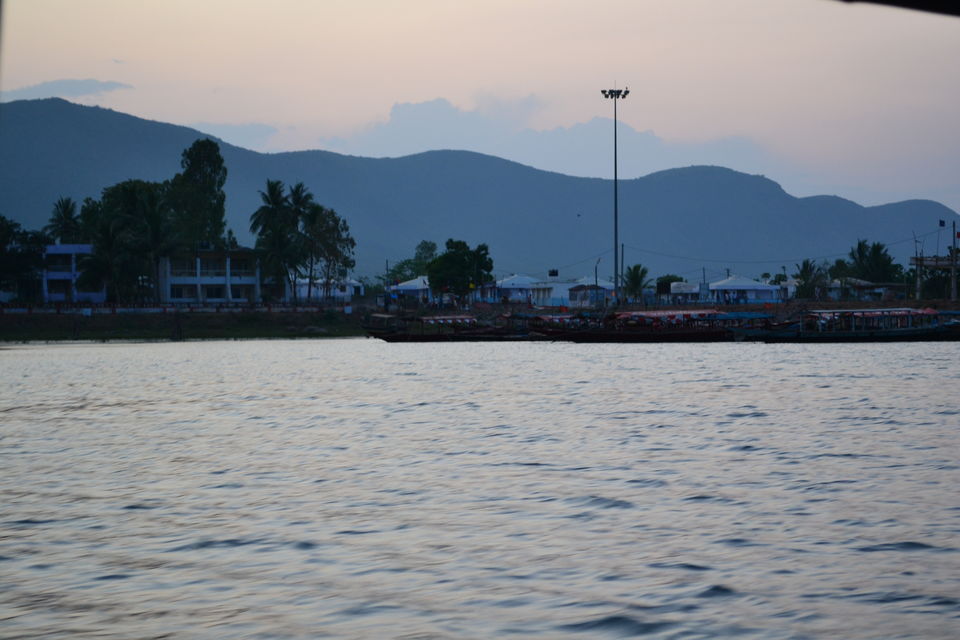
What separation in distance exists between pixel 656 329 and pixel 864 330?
1486 cm

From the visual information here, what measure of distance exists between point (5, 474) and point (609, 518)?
10898mm

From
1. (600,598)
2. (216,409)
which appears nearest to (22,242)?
(216,409)

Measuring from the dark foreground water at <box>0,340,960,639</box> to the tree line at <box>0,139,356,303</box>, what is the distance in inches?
2617

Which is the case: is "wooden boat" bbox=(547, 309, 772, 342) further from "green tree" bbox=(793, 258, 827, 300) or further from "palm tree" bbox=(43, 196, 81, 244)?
"palm tree" bbox=(43, 196, 81, 244)

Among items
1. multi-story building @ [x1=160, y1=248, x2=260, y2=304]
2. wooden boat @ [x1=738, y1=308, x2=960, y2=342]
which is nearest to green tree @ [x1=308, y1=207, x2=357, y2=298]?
multi-story building @ [x1=160, y1=248, x2=260, y2=304]

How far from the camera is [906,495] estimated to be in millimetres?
14367

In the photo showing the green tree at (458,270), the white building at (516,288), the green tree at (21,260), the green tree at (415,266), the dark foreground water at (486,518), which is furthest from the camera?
the green tree at (415,266)

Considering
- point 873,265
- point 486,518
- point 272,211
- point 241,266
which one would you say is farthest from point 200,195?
point 486,518

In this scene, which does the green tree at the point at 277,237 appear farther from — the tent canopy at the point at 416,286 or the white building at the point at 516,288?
the white building at the point at 516,288

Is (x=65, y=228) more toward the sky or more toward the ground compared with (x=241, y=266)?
more toward the sky

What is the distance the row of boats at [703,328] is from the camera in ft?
230

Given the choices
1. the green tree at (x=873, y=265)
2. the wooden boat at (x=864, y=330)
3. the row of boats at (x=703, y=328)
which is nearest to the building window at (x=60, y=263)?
the row of boats at (x=703, y=328)

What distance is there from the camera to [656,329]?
77.9 meters

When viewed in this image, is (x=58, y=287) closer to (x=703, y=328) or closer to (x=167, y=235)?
(x=167, y=235)
